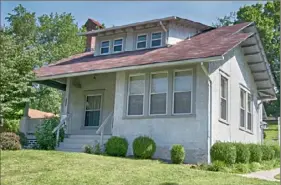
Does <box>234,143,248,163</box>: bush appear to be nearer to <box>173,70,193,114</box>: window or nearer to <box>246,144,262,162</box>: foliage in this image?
<box>246,144,262,162</box>: foliage

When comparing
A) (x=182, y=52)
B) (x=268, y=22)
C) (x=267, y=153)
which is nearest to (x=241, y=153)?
(x=267, y=153)

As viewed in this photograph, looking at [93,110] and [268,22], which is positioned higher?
[268,22]

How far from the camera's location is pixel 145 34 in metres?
18.2

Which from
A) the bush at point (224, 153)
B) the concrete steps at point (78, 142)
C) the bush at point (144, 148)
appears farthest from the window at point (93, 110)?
the bush at point (224, 153)

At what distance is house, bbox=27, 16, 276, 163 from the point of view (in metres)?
13.4

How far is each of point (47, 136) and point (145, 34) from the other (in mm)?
6791

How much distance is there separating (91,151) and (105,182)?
574cm

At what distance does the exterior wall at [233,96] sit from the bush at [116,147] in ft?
10.8

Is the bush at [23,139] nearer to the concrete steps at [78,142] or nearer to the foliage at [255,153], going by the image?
the concrete steps at [78,142]

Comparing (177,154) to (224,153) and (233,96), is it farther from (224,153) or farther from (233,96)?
(233,96)

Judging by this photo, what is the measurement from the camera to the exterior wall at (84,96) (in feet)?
57.6

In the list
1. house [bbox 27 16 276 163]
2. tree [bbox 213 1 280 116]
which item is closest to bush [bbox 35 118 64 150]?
house [bbox 27 16 276 163]

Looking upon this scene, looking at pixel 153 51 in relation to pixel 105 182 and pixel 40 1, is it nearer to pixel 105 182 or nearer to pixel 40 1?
pixel 105 182

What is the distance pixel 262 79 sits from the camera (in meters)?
18.8
